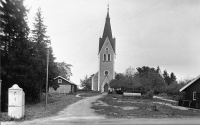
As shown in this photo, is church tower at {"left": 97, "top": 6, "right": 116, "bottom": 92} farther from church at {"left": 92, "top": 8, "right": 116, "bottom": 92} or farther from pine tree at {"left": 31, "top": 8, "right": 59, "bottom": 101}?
pine tree at {"left": 31, "top": 8, "right": 59, "bottom": 101}

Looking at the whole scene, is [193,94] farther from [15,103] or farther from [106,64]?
[106,64]

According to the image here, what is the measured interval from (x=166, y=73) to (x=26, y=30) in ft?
349

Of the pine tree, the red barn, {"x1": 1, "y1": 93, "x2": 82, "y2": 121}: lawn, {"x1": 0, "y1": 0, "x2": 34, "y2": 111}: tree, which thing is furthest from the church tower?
{"x1": 0, "y1": 0, "x2": 34, "y2": 111}: tree

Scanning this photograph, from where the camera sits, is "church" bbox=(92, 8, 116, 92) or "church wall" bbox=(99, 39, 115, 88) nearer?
"church" bbox=(92, 8, 116, 92)

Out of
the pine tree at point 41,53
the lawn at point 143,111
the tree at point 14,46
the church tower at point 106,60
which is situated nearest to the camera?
the lawn at point 143,111

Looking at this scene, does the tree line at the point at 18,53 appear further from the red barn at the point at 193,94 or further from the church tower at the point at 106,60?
the church tower at the point at 106,60

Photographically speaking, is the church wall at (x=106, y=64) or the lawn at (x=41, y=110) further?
the church wall at (x=106, y=64)

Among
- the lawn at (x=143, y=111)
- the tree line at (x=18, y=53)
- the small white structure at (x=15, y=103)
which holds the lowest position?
the lawn at (x=143, y=111)

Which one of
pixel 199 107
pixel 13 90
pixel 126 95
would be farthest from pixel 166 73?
pixel 13 90

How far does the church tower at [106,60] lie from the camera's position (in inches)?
2557

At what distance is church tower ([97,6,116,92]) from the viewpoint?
213 feet

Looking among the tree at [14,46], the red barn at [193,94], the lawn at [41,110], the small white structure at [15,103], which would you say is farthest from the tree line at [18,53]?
the red barn at [193,94]

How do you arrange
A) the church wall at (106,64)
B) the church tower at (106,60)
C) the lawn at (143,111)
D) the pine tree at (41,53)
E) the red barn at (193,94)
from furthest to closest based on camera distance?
the church wall at (106,64) → the church tower at (106,60) → the pine tree at (41,53) → the red barn at (193,94) → the lawn at (143,111)

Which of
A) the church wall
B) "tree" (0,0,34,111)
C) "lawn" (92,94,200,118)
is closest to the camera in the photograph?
"lawn" (92,94,200,118)
